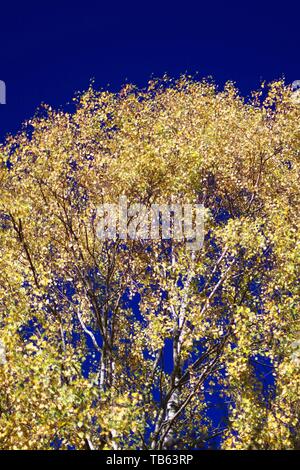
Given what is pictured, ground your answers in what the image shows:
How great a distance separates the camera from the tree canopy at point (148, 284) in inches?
645

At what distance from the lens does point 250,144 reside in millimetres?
29125

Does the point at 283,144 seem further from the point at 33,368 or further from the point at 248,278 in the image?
the point at 33,368

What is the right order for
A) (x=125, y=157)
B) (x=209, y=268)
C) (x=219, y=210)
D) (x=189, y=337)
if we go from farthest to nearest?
1. (x=219, y=210)
2. (x=209, y=268)
3. (x=125, y=157)
4. (x=189, y=337)

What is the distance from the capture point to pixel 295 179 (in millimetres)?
30938

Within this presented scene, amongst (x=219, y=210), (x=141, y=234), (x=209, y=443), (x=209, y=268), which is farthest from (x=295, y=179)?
(x=209, y=443)

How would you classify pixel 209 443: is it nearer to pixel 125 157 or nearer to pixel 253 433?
pixel 253 433

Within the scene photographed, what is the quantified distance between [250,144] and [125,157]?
8.35 metres

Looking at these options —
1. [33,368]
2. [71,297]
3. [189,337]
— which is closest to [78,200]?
[71,297]

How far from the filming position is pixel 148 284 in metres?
28.0

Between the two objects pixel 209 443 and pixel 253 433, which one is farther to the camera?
pixel 209 443

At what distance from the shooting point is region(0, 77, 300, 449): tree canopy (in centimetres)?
1639
